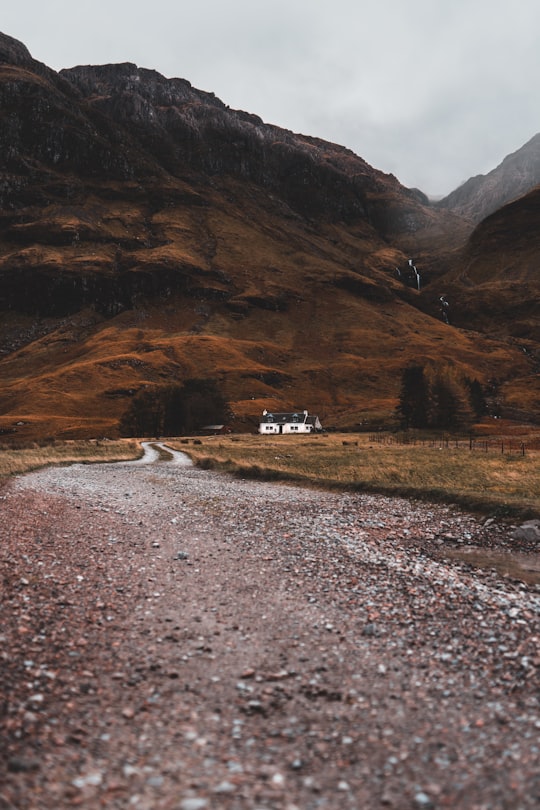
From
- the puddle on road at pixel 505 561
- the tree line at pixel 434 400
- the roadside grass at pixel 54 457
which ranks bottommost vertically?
the roadside grass at pixel 54 457

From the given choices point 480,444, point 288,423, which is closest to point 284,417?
point 288,423

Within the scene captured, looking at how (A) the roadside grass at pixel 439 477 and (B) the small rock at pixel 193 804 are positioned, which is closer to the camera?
(B) the small rock at pixel 193 804

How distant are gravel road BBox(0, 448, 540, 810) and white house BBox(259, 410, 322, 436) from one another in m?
132

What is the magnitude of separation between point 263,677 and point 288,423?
142 m

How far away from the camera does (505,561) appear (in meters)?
13.2

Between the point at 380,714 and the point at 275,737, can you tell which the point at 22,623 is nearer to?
the point at 275,737

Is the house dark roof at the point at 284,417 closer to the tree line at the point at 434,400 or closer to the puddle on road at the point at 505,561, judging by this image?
the tree line at the point at 434,400

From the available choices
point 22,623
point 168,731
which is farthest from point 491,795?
point 22,623

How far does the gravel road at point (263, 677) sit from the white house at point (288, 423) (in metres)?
132

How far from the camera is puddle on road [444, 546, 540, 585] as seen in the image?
11977mm

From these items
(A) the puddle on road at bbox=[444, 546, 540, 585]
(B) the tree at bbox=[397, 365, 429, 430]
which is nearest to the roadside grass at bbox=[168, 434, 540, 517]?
(A) the puddle on road at bbox=[444, 546, 540, 585]

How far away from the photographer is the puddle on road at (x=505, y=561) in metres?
12.0

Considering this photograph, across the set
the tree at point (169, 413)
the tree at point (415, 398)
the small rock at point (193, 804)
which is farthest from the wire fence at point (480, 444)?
the tree at point (169, 413)

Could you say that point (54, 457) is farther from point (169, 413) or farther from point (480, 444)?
point (169, 413)
